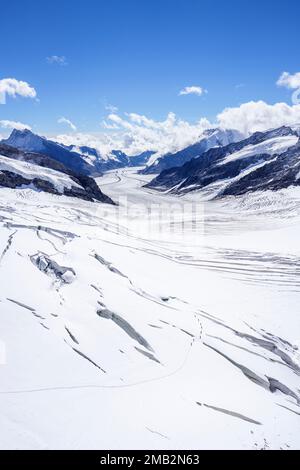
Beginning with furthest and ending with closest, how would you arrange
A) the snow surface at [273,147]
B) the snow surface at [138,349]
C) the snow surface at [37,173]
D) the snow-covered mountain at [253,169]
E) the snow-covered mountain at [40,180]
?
the snow surface at [273,147] < the snow-covered mountain at [253,169] < the snow surface at [37,173] < the snow-covered mountain at [40,180] < the snow surface at [138,349]

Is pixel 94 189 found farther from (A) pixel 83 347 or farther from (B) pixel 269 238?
(A) pixel 83 347

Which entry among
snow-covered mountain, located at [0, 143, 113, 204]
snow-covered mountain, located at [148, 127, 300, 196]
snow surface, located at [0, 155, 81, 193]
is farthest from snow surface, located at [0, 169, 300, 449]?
snow-covered mountain, located at [148, 127, 300, 196]

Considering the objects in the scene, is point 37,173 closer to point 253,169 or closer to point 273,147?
point 253,169

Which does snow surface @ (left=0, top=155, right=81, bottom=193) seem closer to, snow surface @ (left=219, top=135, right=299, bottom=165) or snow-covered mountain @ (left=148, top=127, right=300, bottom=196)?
snow-covered mountain @ (left=148, top=127, right=300, bottom=196)

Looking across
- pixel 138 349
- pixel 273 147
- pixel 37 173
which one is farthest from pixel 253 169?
pixel 138 349

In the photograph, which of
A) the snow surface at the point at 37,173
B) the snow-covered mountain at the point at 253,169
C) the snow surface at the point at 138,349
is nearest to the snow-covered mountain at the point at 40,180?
the snow surface at the point at 37,173

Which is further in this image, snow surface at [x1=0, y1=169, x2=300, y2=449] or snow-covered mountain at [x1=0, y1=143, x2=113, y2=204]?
snow-covered mountain at [x1=0, y1=143, x2=113, y2=204]

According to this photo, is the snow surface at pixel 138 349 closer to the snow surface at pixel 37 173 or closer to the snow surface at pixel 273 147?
the snow surface at pixel 37 173
